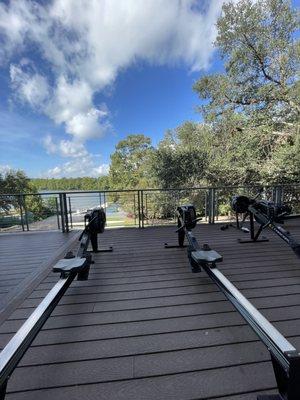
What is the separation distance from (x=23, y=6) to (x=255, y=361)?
7.78m

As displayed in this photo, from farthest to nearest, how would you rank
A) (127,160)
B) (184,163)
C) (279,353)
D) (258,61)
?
(127,160), (184,163), (258,61), (279,353)

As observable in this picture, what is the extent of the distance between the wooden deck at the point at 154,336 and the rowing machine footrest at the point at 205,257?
0.24 metres

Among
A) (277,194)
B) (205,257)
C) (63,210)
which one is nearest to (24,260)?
(63,210)

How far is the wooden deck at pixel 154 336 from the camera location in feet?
4.08

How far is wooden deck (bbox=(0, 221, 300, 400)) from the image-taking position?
1244 millimetres

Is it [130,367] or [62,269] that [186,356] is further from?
[62,269]

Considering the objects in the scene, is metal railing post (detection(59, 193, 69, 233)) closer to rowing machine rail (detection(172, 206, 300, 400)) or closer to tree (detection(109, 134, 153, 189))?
rowing machine rail (detection(172, 206, 300, 400))

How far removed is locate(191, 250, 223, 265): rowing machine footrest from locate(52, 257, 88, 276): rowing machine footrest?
1.01 metres

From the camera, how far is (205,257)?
232 centimetres

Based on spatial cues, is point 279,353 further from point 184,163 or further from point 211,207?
point 184,163

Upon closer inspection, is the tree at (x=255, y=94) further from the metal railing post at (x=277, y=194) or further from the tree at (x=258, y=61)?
the metal railing post at (x=277, y=194)

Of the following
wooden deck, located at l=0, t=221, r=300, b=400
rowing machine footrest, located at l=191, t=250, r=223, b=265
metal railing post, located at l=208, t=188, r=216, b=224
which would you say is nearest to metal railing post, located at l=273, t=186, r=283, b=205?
metal railing post, located at l=208, t=188, r=216, b=224

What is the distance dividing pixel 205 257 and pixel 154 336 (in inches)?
35.7

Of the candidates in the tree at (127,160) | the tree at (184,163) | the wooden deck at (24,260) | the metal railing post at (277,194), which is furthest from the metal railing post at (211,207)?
the tree at (127,160)
